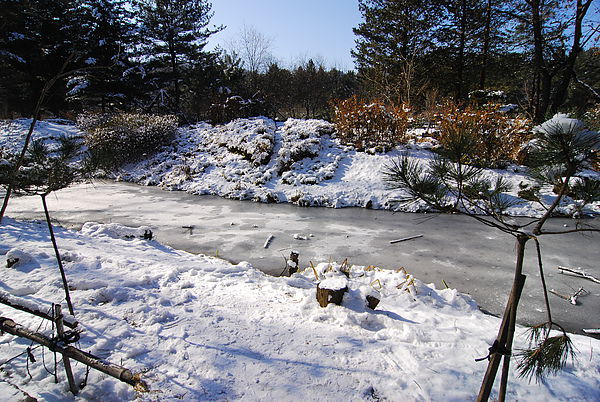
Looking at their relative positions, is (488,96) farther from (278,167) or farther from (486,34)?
(278,167)

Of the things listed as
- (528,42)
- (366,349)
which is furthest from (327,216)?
(528,42)

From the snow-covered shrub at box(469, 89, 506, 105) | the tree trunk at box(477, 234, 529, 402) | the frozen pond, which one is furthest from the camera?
the snow-covered shrub at box(469, 89, 506, 105)

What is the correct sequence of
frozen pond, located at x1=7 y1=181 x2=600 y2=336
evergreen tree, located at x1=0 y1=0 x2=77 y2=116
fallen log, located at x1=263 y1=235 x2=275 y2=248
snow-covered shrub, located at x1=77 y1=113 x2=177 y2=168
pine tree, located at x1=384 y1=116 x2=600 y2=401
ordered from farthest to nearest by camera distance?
evergreen tree, located at x1=0 y1=0 x2=77 y2=116 < snow-covered shrub, located at x1=77 y1=113 x2=177 y2=168 < fallen log, located at x1=263 y1=235 x2=275 y2=248 < frozen pond, located at x1=7 y1=181 x2=600 y2=336 < pine tree, located at x1=384 y1=116 x2=600 y2=401

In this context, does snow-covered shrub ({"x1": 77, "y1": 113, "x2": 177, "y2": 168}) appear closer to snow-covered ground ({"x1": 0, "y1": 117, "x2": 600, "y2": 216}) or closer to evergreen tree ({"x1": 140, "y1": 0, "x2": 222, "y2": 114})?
snow-covered ground ({"x1": 0, "y1": 117, "x2": 600, "y2": 216})

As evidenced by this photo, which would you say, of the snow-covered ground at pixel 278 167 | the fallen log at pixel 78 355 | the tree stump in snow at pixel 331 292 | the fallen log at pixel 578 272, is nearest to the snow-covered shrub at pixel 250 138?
the snow-covered ground at pixel 278 167

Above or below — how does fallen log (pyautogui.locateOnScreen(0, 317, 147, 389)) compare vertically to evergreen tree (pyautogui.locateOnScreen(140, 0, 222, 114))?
below

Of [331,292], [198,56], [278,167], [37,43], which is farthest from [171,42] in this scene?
[331,292]

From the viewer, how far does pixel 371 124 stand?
10039mm

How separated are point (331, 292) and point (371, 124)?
334 inches

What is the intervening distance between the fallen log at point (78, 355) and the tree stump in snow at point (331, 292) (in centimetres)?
165

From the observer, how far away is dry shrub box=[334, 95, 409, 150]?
9688 mm

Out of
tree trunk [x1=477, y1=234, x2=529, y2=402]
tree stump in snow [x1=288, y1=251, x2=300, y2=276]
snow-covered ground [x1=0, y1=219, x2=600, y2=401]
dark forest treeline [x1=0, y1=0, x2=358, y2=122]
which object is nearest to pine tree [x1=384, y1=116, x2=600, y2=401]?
tree trunk [x1=477, y1=234, x2=529, y2=402]

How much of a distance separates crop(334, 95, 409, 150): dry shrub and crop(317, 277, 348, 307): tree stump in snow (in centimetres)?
778

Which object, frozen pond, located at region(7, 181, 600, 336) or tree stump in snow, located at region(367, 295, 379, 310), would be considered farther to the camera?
frozen pond, located at region(7, 181, 600, 336)
